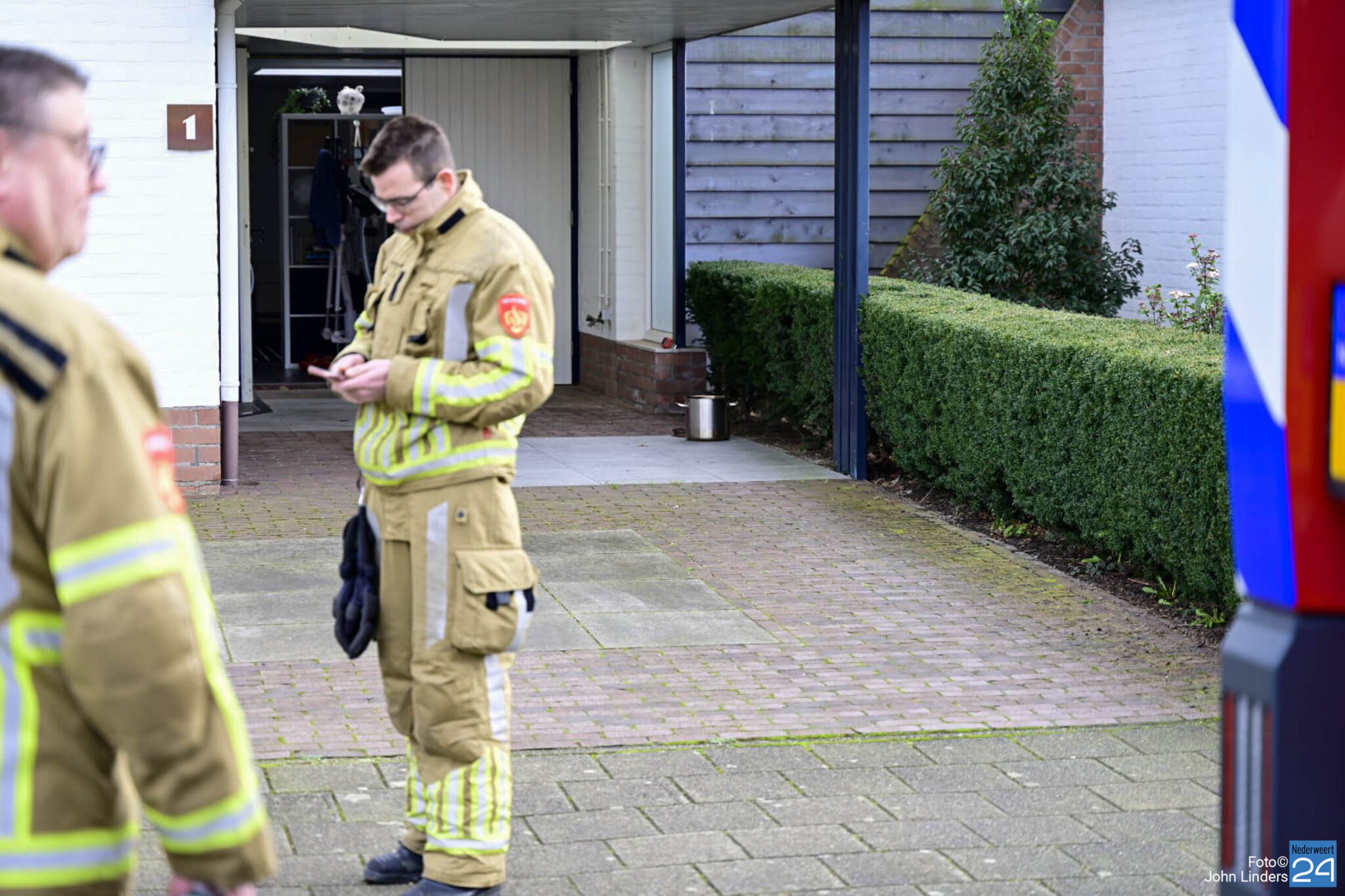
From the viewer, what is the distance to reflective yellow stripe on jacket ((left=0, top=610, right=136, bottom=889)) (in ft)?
6.84

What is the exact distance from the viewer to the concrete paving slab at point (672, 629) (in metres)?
6.86

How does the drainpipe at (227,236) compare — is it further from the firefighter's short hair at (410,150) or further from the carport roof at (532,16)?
the firefighter's short hair at (410,150)

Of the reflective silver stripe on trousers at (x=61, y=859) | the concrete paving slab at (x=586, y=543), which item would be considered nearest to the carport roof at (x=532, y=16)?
the concrete paving slab at (x=586, y=543)

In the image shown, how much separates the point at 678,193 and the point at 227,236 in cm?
473

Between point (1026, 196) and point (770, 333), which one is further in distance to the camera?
point (1026, 196)

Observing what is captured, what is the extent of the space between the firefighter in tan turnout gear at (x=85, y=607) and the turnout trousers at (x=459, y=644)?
1.89 meters

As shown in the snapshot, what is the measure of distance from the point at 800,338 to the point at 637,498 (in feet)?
7.74

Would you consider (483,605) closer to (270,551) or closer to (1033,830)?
(1033,830)

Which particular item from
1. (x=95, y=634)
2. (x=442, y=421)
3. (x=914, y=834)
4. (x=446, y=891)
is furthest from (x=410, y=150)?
(x=95, y=634)

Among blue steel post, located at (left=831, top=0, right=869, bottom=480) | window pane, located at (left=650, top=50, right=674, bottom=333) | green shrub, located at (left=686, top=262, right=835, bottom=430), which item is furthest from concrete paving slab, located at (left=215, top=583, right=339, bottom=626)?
window pane, located at (left=650, top=50, right=674, bottom=333)

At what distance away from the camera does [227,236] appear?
33.1 feet

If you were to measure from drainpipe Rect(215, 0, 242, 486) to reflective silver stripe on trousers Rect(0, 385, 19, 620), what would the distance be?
811 cm

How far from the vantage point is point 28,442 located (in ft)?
6.63

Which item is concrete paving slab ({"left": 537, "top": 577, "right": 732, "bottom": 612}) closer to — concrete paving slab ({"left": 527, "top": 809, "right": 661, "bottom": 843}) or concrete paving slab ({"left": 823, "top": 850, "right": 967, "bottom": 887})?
concrete paving slab ({"left": 527, "top": 809, "right": 661, "bottom": 843})
